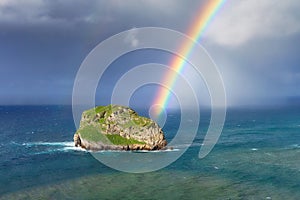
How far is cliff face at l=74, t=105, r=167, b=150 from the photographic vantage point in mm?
101000

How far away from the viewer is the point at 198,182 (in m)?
68.1

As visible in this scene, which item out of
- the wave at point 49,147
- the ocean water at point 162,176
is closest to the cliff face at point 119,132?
the wave at point 49,147

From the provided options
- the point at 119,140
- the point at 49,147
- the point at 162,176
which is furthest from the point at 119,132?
the point at 162,176

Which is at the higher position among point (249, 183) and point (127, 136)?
point (127, 136)

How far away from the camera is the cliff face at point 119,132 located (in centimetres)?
10100

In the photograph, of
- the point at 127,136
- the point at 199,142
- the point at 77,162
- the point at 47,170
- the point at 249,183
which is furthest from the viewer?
the point at 199,142

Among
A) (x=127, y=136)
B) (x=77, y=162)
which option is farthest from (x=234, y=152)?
(x=77, y=162)

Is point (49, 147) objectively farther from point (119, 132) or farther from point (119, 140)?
point (119, 132)

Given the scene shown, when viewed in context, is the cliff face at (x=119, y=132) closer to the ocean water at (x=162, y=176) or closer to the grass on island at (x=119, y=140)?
the grass on island at (x=119, y=140)

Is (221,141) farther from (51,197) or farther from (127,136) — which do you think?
(51,197)

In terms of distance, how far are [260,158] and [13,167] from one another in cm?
6872

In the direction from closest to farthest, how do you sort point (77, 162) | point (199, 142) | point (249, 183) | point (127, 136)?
point (249, 183) < point (77, 162) < point (127, 136) < point (199, 142)

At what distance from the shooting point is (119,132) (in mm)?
103000

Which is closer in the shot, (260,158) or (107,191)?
(107,191)
